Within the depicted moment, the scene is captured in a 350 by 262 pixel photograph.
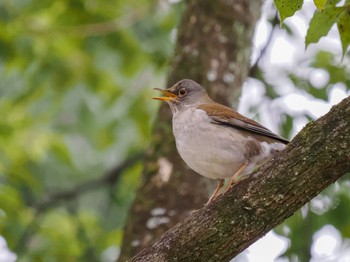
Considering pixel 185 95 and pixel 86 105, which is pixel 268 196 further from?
pixel 86 105

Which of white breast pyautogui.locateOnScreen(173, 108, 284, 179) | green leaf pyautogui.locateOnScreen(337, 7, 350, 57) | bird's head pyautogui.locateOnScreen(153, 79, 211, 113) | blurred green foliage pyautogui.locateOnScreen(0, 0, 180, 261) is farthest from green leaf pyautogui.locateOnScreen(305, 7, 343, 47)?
blurred green foliage pyautogui.locateOnScreen(0, 0, 180, 261)

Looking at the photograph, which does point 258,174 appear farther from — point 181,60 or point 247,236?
point 181,60

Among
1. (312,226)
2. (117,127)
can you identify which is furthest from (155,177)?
(117,127)

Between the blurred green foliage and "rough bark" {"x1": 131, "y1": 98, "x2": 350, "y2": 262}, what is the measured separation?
433 centimetres

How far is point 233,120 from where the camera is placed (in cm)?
595

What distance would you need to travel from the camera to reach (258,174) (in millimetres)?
4176

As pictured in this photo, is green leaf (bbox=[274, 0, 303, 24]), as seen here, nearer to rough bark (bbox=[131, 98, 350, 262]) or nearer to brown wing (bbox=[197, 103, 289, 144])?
rough bark (bbox=[131, 98, 350, 262])

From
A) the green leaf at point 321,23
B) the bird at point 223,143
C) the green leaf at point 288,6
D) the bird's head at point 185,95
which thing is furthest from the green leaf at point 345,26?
the bird's head at point 185,95

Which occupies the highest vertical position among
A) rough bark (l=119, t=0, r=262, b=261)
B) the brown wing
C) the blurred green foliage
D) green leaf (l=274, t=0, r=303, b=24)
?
green leaf (l=274, t=0, r=303, b=24)

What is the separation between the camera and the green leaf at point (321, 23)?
4457 millimetres

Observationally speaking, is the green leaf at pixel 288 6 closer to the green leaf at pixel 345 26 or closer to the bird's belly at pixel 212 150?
the green leaf at pixel 345 26

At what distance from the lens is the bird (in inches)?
224

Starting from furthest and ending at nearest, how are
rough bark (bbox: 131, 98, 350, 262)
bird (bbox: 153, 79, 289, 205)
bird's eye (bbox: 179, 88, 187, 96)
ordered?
bird's eye (bbox: 179, 88, 187, 96) → bird (bbox: 153, 79, 289, 205) → rough bark (bbox: 131, 98, 350, 262)

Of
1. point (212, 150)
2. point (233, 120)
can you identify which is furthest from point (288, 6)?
point (233, 120)
